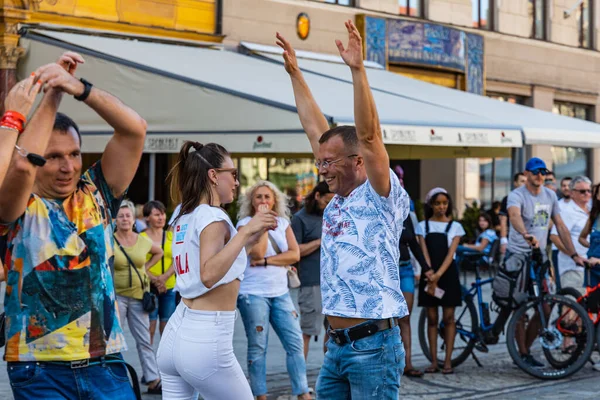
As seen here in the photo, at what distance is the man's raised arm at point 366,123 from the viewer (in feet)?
13.5

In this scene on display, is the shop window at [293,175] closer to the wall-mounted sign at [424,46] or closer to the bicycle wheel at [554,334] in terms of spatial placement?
Result: the wall-mounted sign at [424,46]

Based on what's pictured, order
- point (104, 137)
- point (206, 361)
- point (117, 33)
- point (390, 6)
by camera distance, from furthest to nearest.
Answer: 1. point (390, 6)
2. point (117, 33)
3. point (104, 137)
4. point (206, 361)

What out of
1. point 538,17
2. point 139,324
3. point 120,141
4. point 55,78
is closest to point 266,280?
point 139,324

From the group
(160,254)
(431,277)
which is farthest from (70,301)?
(431,277)

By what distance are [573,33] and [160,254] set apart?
1974cm

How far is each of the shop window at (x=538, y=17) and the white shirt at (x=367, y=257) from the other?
71.9ft

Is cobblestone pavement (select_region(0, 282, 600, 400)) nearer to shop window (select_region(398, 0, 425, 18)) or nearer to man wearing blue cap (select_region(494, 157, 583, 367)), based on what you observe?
man wearing blue cap (select_region(494, 157, 583, 367))

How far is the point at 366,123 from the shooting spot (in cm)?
414

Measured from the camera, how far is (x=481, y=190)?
24.4 metres

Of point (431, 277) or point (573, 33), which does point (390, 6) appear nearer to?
point (573, 33)

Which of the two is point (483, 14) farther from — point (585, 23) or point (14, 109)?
point (14, 109)

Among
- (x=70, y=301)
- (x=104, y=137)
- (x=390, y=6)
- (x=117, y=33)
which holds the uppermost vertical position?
(x=390, y=6)

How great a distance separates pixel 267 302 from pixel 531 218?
11.0 ft

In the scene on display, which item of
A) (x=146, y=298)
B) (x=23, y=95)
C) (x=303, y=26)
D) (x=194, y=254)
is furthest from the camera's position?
(x=303, y=26)
